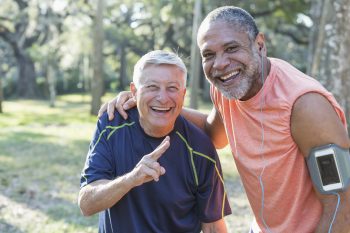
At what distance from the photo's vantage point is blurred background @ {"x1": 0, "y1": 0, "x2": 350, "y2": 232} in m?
6.93

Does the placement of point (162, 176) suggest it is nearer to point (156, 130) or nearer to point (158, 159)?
point (158, 159)

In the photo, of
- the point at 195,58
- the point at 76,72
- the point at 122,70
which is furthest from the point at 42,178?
the point at 76,72

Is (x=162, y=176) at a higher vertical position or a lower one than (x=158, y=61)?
lower

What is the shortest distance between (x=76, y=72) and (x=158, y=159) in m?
45.0

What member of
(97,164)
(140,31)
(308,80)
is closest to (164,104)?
(97,164)

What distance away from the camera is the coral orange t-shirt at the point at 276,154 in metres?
2.34

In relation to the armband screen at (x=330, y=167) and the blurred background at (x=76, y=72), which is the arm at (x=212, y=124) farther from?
the armband screen at (x=330, y=167)

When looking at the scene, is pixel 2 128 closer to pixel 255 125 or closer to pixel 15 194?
pixel 15 194

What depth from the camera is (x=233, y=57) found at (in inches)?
101

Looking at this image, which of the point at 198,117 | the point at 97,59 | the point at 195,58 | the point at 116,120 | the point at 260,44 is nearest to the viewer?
the point at 260,44

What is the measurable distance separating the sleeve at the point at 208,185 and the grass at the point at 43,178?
302cm

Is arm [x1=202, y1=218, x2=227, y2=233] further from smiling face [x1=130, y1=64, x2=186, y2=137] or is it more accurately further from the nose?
the nose

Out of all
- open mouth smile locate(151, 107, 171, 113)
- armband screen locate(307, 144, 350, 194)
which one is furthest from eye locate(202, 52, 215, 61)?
armband screen locate(307, 144, 350, 194)

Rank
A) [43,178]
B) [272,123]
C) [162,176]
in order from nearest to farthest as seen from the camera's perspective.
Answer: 1. [272,123]
2. [162,176]
3. [43,178]
